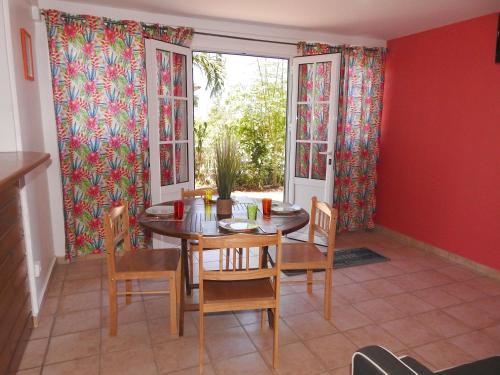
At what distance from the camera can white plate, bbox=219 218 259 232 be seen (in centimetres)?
220

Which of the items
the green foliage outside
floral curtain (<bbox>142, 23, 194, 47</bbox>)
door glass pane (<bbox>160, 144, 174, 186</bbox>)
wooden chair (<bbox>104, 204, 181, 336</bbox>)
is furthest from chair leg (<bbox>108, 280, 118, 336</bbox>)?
the green foliage outside

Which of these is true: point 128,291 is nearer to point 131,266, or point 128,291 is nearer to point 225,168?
point 131,266

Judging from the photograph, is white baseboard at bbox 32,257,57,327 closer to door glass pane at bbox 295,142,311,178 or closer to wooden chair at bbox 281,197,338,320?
wooden chair at bbox 281,197,338,320

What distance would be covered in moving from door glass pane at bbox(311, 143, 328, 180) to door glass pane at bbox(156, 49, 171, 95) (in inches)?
70.9

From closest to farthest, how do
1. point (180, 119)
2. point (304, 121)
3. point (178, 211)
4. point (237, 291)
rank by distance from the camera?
point (237, 291), point (178, 211), point (180, 119), point (304, 121)

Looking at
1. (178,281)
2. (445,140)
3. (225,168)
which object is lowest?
(178,281)

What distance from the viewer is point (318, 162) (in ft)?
13.9

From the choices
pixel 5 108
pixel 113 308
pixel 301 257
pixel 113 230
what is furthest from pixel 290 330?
pixel 5 108

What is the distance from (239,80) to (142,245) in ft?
14.3

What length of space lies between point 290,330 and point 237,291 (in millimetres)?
639

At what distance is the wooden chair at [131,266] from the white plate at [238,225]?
46cm

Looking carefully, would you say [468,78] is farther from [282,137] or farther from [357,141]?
[282,137]

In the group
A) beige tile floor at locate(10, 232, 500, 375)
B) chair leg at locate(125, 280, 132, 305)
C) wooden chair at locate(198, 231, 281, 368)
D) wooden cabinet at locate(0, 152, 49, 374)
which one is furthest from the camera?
chair leg at locate(125, 280, 132, 305)

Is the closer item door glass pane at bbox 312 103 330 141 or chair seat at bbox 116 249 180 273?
chair seat at bbox 116 249 180 273
